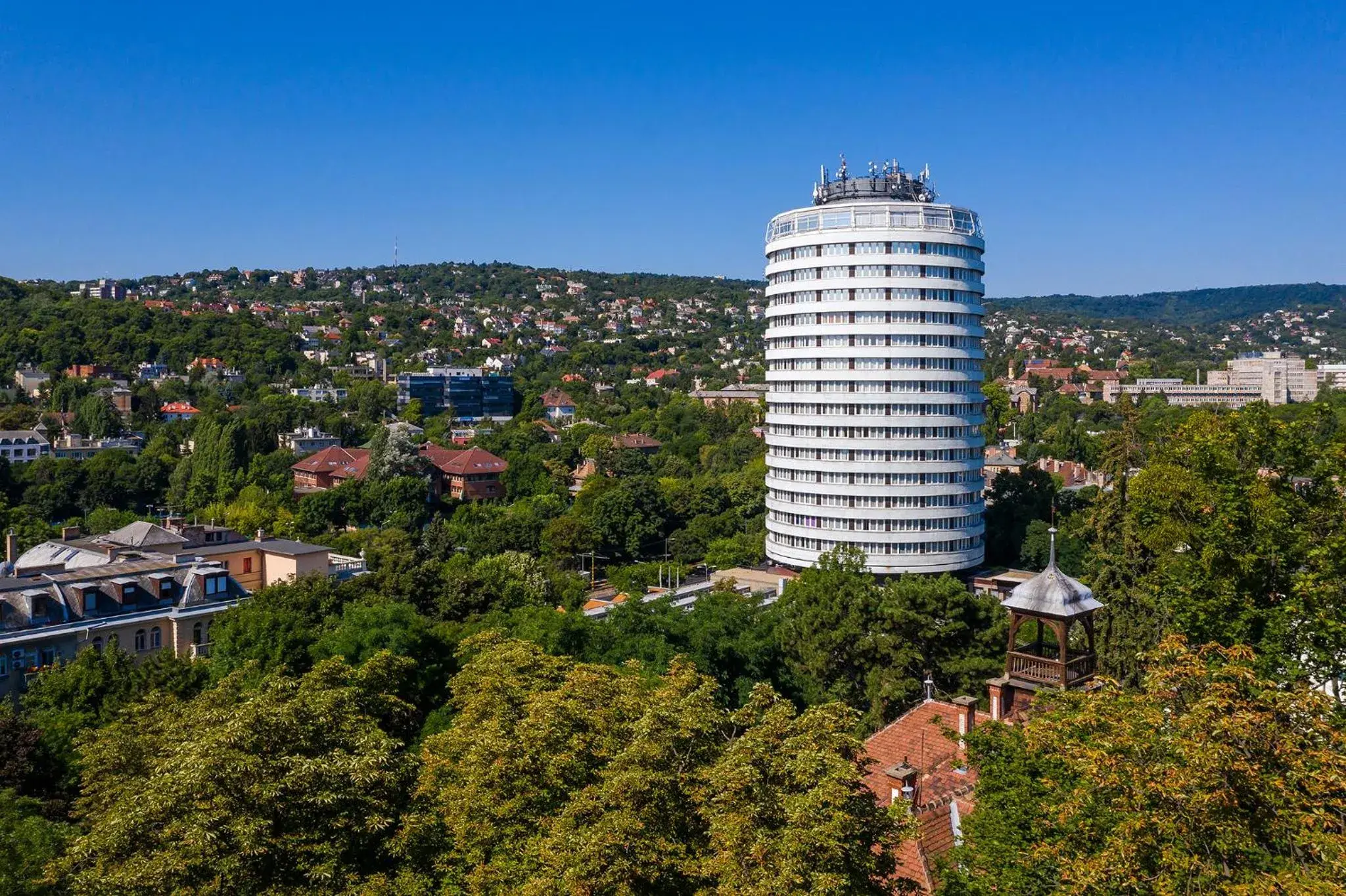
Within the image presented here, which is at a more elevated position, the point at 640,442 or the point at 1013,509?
the point at 640,442

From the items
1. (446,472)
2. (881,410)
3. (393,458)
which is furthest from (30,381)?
(881,410)

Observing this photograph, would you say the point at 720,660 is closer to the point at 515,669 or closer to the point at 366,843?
the point at 515,669

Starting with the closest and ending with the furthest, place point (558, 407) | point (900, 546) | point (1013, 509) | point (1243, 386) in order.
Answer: point (900, 546), point (1013, 509), point (558, 407), point (1243, 386)

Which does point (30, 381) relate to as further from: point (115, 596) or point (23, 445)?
point (115, 596)

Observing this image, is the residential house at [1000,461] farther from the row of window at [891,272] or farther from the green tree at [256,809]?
the green tree at [256,809]

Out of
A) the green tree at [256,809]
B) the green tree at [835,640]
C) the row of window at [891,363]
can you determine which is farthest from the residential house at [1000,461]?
the green tree at [256,809]

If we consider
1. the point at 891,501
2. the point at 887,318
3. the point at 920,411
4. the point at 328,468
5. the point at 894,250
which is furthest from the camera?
the point at 328,468
